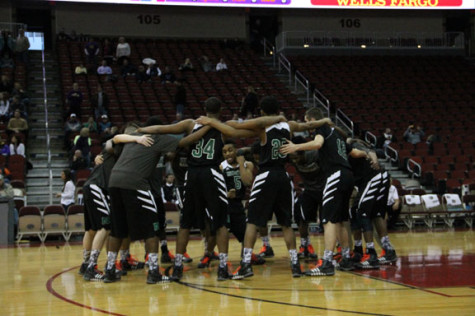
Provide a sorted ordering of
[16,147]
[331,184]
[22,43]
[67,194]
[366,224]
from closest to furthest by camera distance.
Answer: [331,184], [366,224], [67,194], [16,147], [22,43]

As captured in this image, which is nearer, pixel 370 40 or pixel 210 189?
pixel 210 189

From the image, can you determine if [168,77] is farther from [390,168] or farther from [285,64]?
[390,168]

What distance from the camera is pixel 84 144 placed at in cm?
1714

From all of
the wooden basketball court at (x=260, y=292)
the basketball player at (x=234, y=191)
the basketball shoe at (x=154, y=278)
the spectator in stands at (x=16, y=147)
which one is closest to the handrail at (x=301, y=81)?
the spectator in stands at (x=16, y=147)

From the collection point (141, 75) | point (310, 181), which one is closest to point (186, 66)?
point (141, 75)

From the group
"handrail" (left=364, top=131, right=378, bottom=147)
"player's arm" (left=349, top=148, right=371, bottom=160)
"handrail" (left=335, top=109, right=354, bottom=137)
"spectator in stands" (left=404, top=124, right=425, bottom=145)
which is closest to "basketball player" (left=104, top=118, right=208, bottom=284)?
"player's arm" (left=349, top=148, right=371, bottom=160)

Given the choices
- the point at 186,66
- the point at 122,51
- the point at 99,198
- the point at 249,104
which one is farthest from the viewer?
the point at 186,66

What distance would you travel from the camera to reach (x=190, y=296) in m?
6.59

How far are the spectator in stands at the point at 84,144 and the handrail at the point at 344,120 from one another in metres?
8.80

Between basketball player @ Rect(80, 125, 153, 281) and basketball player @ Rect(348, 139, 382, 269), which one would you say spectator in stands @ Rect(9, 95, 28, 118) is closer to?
basketball player @ Rect(80, 125, 153, 281)

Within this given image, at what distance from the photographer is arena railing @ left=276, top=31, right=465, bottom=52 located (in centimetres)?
2820

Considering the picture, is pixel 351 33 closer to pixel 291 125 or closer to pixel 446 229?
pixel 446 229

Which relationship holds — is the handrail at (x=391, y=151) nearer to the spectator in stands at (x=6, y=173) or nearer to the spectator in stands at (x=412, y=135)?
the spectator in stands at (x=412, y=135)

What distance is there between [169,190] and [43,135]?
236 inches
